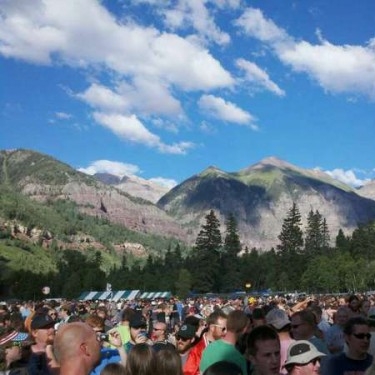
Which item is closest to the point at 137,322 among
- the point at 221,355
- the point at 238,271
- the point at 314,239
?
the point at 221,355

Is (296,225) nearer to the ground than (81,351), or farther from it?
farther from it

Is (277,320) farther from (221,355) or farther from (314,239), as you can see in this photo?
(314,239)

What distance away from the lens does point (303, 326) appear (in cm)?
630

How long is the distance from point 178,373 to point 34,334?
252 cm

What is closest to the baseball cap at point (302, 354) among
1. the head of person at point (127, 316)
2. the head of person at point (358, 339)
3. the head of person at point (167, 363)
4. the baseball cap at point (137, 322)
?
the head of person at point (167, 363)

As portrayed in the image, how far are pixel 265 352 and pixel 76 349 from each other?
1927mm

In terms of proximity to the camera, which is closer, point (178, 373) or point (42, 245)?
point (178, 373)

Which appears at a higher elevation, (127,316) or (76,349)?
(76,349)

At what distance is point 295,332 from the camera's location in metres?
6.33

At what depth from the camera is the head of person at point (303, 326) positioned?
6.25 metres

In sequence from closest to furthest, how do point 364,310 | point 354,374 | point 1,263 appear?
point 354,374, point 364,310, point 1,263

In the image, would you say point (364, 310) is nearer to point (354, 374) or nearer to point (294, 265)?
point (354, 374)

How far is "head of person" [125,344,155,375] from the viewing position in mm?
3785

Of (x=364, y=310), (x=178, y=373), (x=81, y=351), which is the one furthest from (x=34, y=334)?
(x=364, y=310)
